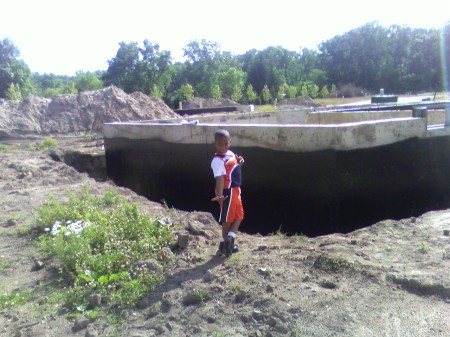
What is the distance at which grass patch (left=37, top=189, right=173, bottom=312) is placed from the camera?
4211 millimetres

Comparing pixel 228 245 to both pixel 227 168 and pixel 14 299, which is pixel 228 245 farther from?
pixel 14 299

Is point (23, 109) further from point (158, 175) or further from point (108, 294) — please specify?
point (108, 294)

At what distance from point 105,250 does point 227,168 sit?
146cm

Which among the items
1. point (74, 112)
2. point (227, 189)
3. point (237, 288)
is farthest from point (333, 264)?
point (74, 112)

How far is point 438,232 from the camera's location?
539 cm

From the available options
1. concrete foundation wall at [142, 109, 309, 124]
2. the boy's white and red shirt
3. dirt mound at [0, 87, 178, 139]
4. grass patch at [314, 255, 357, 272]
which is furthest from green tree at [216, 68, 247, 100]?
grass patch at [314, 255, 357, 272]

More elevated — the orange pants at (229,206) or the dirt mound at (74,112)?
the dirt mound at (74,112)

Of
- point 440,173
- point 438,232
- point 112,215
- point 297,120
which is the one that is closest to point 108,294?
point 112,215

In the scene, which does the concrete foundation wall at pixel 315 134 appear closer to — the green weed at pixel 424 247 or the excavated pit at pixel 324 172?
the excavated pit at pixel 324 172

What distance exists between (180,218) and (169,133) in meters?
4.27

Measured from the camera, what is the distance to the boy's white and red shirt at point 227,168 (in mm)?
4684

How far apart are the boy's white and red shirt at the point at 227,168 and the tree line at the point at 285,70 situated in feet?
139

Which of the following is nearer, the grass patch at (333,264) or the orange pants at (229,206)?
the grass patch at (333,264)

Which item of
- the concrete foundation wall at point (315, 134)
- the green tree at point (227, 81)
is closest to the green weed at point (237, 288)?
the concrete foundation wall at point (315, 134)
